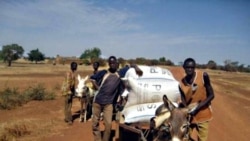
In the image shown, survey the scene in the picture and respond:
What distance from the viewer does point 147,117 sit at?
258 inches

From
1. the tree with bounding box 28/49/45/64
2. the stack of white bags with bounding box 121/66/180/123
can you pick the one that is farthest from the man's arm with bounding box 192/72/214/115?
the tree with bounding box 28/49/45/64

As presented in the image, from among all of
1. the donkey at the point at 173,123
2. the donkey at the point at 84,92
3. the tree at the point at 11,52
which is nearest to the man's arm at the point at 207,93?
the donkey at the point at 173,123

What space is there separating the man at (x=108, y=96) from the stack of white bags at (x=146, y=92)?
1.42 ft

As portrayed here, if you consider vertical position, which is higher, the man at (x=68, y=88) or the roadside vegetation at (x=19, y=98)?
the man at (x=68, y=88)

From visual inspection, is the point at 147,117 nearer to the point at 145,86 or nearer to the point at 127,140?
the point at 145,86

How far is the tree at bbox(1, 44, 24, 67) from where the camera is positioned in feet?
235

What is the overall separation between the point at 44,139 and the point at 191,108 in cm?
546

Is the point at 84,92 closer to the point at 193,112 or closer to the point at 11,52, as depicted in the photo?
the point at 193,112

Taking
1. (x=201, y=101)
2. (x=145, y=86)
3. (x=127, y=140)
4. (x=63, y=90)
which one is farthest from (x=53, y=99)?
(x=201, y=101)

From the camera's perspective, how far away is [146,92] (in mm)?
6836

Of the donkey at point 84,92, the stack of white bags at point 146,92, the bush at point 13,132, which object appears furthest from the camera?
the donkey at point 84,92

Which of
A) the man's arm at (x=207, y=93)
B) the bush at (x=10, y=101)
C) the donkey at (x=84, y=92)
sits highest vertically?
the man's arm at (x=207, y=93)

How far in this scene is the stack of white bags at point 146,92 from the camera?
22.3 ft

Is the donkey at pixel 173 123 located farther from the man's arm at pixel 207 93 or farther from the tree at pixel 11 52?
the tree at pixel 11 52
